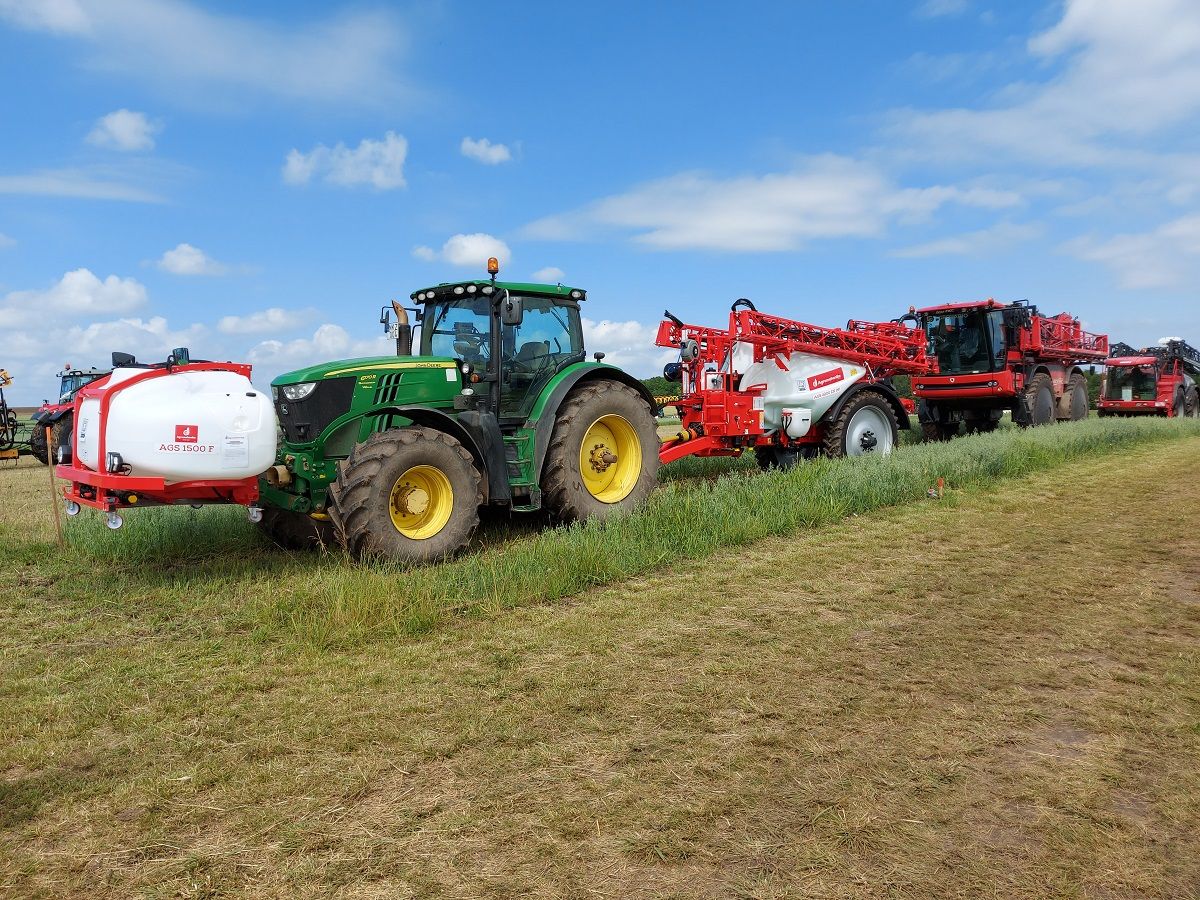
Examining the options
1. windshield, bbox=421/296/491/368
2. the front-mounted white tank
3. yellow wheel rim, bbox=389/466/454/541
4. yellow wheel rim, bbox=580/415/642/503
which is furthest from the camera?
the front-mounted white tank

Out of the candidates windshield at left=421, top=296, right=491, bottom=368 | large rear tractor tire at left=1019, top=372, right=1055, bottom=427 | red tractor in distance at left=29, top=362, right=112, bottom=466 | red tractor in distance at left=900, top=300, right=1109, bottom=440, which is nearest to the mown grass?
windshield at left=421, top=296, right=491, bottom=368

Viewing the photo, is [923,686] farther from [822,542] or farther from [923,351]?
[923,351]

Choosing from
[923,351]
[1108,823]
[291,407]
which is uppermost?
[923,351]

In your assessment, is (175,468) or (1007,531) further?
(1007,531)

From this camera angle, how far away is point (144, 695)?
410 centimetres

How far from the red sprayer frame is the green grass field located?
674mm

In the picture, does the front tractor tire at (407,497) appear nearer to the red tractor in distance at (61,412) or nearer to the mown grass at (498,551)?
the mown grass at (498,551)

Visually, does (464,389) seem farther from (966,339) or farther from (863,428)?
(966,339)

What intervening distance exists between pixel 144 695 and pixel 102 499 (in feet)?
6.55

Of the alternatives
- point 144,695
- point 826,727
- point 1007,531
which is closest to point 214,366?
point 144,695

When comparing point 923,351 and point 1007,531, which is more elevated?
point 923,351

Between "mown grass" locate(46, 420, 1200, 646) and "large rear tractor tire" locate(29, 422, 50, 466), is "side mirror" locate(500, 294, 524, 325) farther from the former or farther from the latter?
"large rear tractor tire" locate(29, 422, 50, 466)

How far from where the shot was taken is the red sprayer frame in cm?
549

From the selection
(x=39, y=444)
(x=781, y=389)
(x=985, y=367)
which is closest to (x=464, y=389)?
(x=781, y=389)
